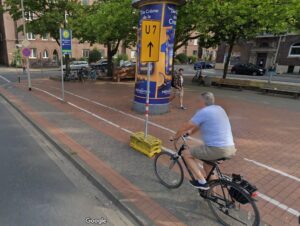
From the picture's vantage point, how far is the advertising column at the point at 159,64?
8336 millimetres

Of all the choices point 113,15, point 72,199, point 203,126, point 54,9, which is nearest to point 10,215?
point 72,199

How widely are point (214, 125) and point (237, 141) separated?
3627 millimetres

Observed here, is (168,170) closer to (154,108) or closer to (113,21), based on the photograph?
(154,108)

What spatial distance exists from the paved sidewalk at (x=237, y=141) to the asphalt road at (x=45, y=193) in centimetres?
75

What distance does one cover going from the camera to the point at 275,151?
5.79 metres

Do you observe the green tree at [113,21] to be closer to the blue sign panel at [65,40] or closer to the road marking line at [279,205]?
the blue sign panel at [65,40]

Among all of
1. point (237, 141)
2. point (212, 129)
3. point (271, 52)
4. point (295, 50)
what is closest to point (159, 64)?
point (237, 141)

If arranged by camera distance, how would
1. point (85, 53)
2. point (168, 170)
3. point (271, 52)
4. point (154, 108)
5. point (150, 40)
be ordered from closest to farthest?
point (168, 170) → point (150, 40) → point (154, 108) → point (271, 52) → point (85, 53)

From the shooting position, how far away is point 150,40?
5137mm

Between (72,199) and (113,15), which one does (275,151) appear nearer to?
(72,199)

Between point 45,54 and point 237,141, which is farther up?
point 45,54
